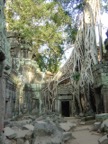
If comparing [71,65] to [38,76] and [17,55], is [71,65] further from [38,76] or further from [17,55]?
Answer: [17,55]

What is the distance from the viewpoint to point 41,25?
53.8ft

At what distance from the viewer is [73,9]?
17656 mm

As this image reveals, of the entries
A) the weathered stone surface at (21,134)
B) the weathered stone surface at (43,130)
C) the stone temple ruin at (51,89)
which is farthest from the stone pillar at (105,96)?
the weathered stone surface at (21,134)

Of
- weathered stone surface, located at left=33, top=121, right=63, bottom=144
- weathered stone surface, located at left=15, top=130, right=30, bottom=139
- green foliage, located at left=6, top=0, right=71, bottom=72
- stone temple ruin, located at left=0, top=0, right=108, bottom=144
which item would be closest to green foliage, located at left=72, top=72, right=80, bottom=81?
stone temple ruin, located at left=0, top=0, right=108, bottom=144

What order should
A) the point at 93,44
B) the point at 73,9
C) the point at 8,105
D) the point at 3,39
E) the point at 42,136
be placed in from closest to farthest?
the point at 3,39, the point at 42,136, the point at 8,105, the point at 93,44, the point at 73,9

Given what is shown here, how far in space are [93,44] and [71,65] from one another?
2.00 meters

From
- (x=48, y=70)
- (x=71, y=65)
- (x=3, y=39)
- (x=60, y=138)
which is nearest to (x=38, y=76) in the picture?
(x=48, y=70)

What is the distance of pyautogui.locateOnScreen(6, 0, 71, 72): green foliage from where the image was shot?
51.2ft

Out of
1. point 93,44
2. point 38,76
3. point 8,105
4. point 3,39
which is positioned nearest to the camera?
point 3,39

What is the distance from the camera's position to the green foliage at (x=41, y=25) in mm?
15599

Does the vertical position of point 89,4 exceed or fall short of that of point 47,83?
it exceeds it

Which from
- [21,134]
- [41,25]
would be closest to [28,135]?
[21,134]

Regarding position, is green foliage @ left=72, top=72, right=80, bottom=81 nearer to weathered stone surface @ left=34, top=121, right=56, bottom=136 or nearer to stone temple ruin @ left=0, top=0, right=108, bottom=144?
stone temple ruin @ left=0, top=0, right=108, bottom=144

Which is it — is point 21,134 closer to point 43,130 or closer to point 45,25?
point 43,130
